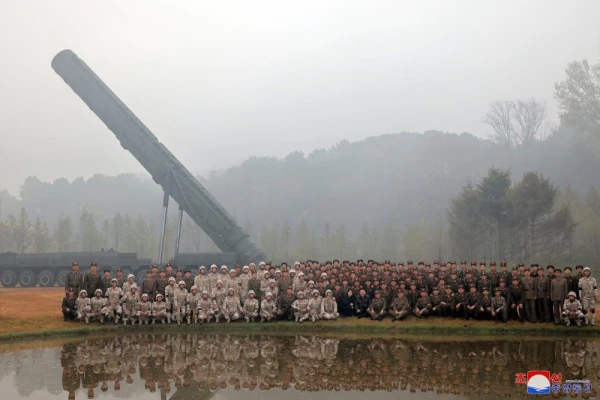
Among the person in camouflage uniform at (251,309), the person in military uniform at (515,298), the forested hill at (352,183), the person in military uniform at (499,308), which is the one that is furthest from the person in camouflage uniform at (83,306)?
the forested hill at (352,183)

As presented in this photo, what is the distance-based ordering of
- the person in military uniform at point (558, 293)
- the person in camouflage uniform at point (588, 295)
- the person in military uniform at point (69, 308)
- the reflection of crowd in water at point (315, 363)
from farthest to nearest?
the person in military uniform at point (69, 308) < the person in military uniform at point (558, 293) < the person in camouflage uniform at point (588, 295) < the reflection of crowd in water at point (315, 363)

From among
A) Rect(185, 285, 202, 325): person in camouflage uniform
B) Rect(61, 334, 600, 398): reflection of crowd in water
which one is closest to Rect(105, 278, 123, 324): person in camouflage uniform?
Rect(185, 285, 202, 325): person in camouflage uniform

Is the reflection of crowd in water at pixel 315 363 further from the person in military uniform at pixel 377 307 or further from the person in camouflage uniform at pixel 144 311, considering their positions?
the person in military uniform at pixel 377 307

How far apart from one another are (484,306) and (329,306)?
409cm

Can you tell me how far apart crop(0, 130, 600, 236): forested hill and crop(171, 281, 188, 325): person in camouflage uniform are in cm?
6340

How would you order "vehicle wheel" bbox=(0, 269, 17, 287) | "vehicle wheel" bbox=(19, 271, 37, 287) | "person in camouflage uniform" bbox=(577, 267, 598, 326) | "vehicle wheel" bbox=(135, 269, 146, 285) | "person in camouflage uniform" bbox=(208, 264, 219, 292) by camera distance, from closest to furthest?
"person in camouflage uniform" bbox=(577, 267, 598, 326)
"person in camouflage uniform" bbox=(208, 264, 219, 292)
"vehicle wheel" bbox=(135, 269, 146, 285)
"vehicle wheel" bbox=(0, 269, 17, 287)
"vehicle wheel" bbox=(19, 271, 37, 287)

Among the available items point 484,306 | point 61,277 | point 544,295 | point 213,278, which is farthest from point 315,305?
point 61,277

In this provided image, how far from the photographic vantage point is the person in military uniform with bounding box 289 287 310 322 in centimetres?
1503

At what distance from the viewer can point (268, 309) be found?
1507 centimetres

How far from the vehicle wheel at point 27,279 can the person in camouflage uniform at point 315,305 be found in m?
16.6

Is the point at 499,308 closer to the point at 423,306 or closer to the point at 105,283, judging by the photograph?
the point at 423,306

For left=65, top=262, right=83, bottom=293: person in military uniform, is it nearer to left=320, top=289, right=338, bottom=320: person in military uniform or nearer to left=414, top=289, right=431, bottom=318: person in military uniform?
left=320, top=289, right=338, bottom=320: person in military uniform

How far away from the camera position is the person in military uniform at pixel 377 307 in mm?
15148

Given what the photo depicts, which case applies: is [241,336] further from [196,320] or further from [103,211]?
[103,211]
